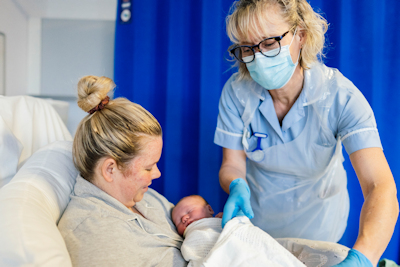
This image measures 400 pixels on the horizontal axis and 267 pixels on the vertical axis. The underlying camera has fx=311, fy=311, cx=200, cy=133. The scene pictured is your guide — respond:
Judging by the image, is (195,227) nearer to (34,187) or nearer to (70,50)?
(34,187)

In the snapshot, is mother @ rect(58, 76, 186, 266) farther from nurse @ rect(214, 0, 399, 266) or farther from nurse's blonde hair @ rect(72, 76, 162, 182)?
nurse @ rect(214, 0, 399, 266)

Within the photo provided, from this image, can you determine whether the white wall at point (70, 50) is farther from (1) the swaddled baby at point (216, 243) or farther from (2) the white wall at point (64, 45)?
(1) the swaddled baby at point (216, 243)

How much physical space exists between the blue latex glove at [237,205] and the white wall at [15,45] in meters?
1.47

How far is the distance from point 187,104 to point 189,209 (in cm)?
80

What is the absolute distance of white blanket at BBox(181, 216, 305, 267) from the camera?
889 mm

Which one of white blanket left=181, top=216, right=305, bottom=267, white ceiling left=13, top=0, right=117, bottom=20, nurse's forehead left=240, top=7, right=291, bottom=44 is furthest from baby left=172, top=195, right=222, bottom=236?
white ceiling left=13, top=0, right=117, bottom=20

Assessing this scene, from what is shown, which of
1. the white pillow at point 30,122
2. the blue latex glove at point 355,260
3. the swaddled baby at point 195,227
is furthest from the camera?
the white pillow at point 30,122

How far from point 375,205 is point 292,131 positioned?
50 cm

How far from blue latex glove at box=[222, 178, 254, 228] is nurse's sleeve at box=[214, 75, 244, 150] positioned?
32cm

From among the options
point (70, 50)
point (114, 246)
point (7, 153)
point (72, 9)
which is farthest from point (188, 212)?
point (72, 9)

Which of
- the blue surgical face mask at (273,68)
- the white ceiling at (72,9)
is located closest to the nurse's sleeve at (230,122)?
the blue surgical face mask at (273,68)

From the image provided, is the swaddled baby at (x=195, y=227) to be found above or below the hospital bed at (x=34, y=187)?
below

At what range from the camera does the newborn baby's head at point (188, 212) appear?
4.46 ft

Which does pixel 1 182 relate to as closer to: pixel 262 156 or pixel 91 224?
pixel 91 224
